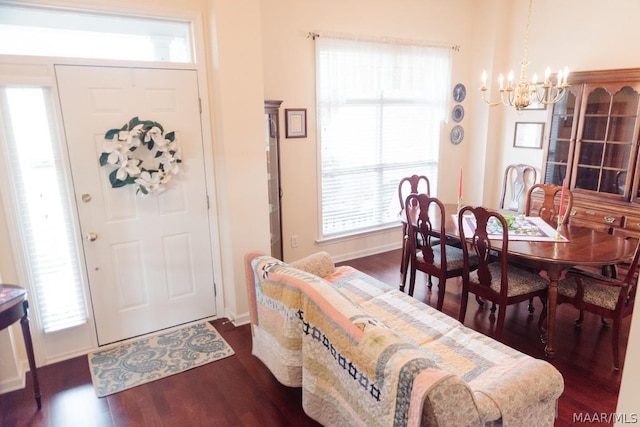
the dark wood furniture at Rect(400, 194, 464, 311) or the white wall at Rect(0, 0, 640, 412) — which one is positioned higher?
the white wall at Rect(0, 0, 640, 412)

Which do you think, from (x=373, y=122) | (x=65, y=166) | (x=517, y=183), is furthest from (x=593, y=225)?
(x=65, y=166)

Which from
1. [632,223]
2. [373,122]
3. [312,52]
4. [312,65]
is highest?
[312,52]

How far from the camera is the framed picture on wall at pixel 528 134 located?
4844 millimetres

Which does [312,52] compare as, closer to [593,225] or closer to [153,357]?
[153,357]

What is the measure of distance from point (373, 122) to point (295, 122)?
3.30 feet

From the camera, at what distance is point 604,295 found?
2742 millimetres

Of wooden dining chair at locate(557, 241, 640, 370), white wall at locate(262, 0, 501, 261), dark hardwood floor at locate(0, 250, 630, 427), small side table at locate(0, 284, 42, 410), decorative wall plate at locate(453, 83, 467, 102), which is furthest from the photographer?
decorative wall plate at locate(453, 83, 467, 102)

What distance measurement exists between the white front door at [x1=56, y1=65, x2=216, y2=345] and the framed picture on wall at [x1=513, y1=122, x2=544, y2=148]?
394cm

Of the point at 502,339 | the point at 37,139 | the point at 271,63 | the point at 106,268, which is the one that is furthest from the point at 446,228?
the point at 37,139

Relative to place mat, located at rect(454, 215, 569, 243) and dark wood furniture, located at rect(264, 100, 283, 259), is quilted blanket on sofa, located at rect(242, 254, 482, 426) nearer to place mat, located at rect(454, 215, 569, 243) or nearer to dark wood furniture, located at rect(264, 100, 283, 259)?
dark wood furniture, located at rect(264, 100, 283, 259)

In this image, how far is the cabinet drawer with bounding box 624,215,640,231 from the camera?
12.4 feet

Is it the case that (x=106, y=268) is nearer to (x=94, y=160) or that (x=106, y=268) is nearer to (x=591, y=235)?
(x=94, y=160)

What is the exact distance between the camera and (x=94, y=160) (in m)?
2.79

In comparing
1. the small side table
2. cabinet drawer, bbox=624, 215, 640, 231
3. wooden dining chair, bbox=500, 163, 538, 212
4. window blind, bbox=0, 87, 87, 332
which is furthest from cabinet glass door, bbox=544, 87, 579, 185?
the small side table
